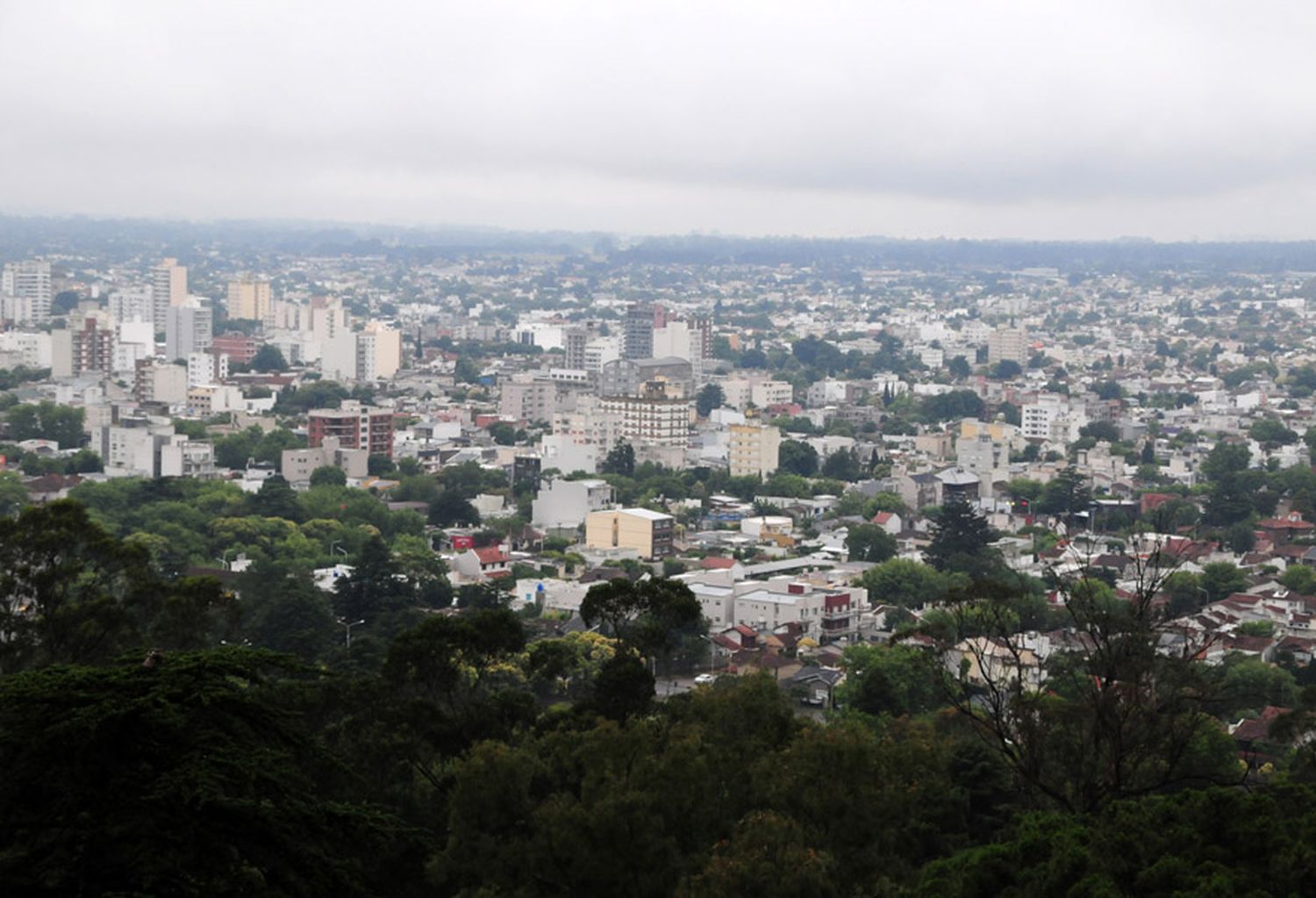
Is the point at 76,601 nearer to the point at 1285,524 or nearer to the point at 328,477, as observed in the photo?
the point at 328,477

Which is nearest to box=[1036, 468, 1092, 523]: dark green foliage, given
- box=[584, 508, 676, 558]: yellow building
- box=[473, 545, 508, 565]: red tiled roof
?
→ box=[584, 508, 676, 558]: yellow building

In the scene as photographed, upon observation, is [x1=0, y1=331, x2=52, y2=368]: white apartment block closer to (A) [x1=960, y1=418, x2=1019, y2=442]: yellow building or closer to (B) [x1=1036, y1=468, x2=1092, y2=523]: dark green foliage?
(A) [x1=960, y1=418, x2=1019, y2=442]: yellow building

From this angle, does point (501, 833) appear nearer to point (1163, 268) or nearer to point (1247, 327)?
point (1247, 327)

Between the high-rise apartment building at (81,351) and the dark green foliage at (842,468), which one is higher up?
the high-rise apartment building at (81,351)

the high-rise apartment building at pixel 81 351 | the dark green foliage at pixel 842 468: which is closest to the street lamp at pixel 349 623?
the dark green foliage at pixel 842 468

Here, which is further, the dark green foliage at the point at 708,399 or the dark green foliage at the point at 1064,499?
the dark green foliage at the point at 708,399

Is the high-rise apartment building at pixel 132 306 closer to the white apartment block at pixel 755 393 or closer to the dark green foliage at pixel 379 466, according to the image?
the white apartment block at pixel 755 393
